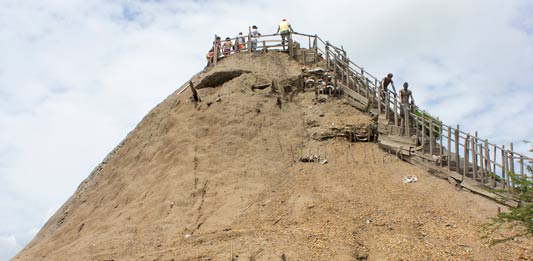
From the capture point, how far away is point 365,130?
25156mm

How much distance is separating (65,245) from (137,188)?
120 inches

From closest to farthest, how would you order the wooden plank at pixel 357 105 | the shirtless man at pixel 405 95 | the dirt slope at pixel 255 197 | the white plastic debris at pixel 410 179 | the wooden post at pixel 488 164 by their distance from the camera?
the dirt slope at pixel 255 197 < the wooden post at pixel 488 164 < the white plastic debris at pixel 410 179 < the shirtless man at pixel 405 95 < the wooden plank at pixel 357 105

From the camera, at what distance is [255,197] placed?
21797 millimetres

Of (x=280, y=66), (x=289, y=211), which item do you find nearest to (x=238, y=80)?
(x=280, y=66)

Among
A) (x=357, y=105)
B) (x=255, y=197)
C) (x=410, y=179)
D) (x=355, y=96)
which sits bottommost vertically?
(x=255, y=197)

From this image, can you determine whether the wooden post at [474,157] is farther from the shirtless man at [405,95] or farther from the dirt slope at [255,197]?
the shirtless man at [405,95]

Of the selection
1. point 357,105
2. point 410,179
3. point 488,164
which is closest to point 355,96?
point 357,105

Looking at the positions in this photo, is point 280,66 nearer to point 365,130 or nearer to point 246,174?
point 365,130

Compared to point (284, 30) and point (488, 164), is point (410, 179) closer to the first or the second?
point (488, 164)

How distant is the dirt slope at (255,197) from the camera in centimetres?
1920

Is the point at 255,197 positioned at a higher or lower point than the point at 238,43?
lower

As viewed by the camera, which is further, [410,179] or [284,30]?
[284,30]

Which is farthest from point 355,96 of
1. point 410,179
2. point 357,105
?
point 410,179

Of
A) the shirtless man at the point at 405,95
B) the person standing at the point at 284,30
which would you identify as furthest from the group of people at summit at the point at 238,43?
the shirtless man at the point at 405,95
